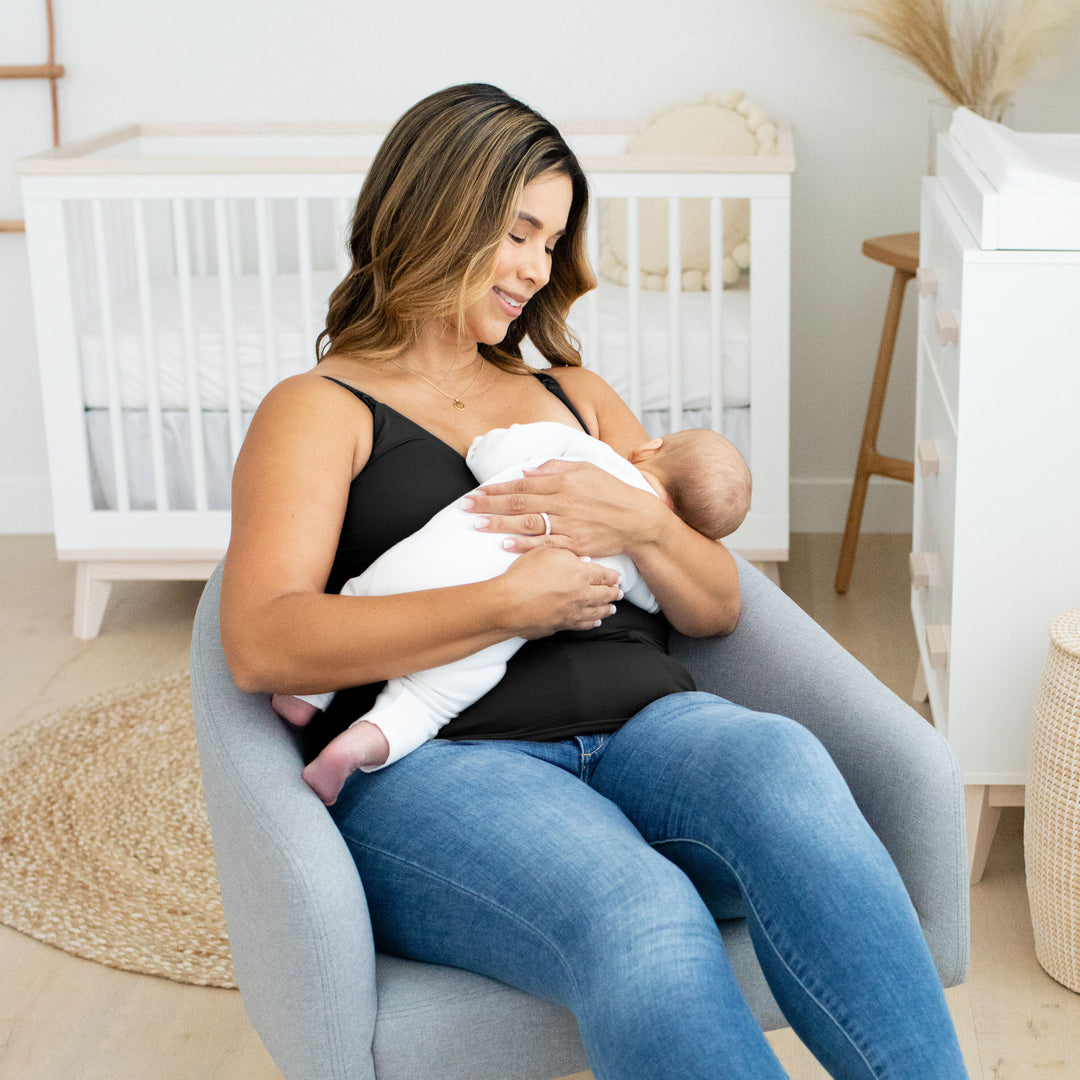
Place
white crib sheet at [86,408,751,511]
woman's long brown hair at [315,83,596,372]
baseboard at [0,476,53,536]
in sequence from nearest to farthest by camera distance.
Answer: woman's long brown hair at [315,83,596,372] → white crib sheet at [86,408,751,511] → baseboard at [0,476,53,536]

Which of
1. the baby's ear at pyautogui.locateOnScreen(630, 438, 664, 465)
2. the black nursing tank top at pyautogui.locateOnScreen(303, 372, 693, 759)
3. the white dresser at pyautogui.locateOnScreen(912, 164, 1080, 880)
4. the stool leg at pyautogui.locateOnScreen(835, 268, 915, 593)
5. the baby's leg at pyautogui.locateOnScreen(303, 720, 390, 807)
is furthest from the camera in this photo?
the stool leg at pyautogui.locateOnScreen(835, 268, 915, 593)

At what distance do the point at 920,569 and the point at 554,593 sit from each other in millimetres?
1060

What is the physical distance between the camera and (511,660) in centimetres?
130

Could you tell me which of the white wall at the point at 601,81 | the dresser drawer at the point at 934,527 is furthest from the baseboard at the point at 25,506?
the dresser drawer at the point at 934,527

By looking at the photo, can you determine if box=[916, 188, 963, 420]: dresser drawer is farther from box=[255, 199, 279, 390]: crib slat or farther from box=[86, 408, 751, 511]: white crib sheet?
box=[255, 199, 279, 390]: crib slat

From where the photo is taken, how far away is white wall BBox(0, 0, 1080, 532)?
319cm

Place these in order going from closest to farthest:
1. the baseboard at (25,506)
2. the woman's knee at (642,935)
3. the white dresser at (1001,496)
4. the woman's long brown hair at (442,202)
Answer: the woman's knee at (642,935) < the woman's long brown hair at (442,202) < the white dresser at (1001,496) < the baseboard at (25,506)

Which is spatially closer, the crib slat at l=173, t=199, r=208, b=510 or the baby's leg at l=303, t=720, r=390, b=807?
the baby's leg at l=303, t=720, r=390, b=807

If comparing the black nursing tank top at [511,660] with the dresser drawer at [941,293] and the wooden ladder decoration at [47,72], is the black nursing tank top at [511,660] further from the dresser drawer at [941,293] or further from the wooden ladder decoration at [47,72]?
the wooden ladder decoration at [47,72]

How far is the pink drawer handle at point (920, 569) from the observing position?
2072 mm

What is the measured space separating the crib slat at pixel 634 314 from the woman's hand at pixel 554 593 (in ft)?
4.50

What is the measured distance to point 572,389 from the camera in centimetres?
159

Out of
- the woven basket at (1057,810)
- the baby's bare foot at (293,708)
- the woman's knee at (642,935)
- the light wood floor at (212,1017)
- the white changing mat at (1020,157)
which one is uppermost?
the white changing mat at (1020,157)

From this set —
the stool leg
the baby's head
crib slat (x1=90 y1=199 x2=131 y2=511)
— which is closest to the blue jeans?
the baby's head
